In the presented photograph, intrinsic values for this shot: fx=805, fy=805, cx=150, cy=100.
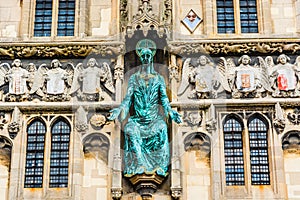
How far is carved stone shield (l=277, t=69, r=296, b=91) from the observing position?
18422 mm

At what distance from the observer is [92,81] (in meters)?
18.6

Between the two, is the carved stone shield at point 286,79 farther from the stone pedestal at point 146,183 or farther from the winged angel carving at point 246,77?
the stone pedestal at point 146,183

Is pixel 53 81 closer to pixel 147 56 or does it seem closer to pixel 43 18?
pixel 43 18

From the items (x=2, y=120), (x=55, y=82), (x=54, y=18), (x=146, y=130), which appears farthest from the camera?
(x=54, y=18)

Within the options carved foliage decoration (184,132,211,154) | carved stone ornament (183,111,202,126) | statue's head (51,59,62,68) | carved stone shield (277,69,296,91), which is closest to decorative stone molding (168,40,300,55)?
carved stone shield (277,69,296,91)

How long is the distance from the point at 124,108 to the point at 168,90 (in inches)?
46.9

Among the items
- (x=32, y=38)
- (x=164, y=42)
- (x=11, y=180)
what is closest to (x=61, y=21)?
(x=32, y=38)

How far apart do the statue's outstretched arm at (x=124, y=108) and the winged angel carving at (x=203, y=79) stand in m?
1.13

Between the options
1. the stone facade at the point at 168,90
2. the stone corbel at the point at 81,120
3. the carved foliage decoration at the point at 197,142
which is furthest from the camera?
the stone corbel at the point at 81,120

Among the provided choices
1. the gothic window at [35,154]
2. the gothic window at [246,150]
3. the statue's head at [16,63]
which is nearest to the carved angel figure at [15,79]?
the statue's head at [16,63]

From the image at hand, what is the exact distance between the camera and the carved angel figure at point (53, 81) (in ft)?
60.7

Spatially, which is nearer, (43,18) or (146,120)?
(146,120)

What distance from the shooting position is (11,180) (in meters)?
17.7

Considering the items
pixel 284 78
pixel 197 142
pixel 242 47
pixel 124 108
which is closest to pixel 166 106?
pixel 124 108
